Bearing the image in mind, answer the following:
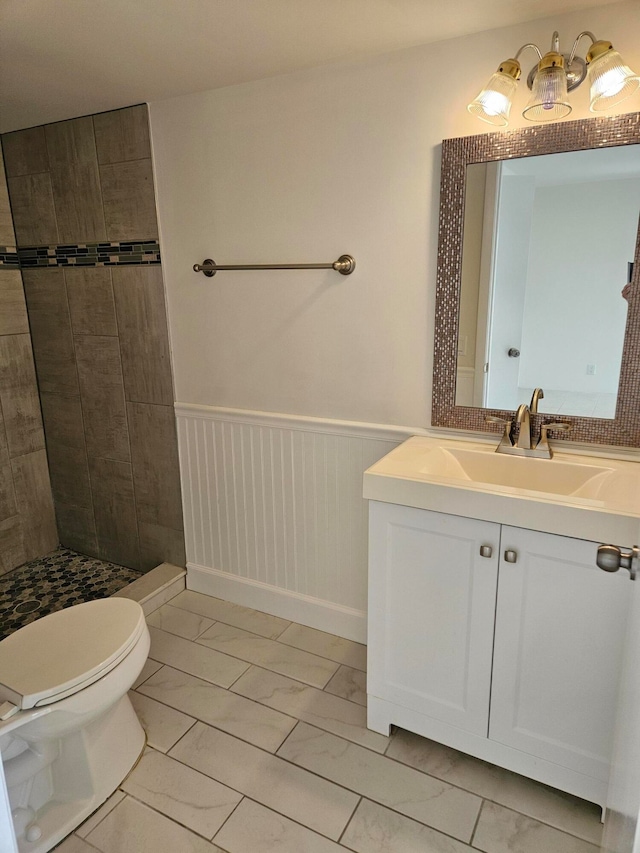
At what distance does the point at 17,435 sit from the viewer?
2.80m

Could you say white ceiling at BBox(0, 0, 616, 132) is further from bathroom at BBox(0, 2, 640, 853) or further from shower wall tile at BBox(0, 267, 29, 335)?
shower wall tile at BBox(0, 267, 29, 335)

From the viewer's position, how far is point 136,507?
8.95 ft

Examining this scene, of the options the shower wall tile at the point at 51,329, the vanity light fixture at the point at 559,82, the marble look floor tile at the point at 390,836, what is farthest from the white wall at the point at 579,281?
the shower wall tile at the point at 51,329

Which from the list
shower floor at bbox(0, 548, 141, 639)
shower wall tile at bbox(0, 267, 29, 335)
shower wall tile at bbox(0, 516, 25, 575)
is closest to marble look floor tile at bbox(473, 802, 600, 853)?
shower floor at bbox(0, 548, 141, 639)

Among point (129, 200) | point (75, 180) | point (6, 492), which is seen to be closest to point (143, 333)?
point (129, 200)

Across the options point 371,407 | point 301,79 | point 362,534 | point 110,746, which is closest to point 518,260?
point 371,407

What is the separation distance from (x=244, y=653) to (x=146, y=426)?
1.09 m

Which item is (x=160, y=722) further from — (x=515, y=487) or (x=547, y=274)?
(x=547, y=274)

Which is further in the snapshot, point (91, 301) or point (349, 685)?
point (91, 301)

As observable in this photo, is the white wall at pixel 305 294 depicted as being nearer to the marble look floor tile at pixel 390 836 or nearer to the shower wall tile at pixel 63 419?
the shower wall tile at pixel 63 419

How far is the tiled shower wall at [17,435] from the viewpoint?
2.68 m

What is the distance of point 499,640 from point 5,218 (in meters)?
2.75

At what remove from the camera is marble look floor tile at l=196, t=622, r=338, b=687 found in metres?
2.09

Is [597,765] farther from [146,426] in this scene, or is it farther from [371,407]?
[146,426]
